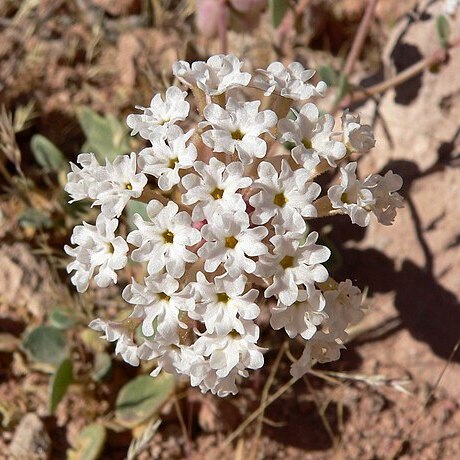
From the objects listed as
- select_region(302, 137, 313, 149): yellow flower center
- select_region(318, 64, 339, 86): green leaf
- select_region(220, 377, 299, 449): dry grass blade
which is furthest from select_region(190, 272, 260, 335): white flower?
select_region(318, 64, 339, 86): green leaf

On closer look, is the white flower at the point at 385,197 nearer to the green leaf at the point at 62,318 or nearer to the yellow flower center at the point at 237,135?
the yellow flower center at the point at 237,135

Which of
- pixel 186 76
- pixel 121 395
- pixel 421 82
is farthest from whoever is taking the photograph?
pixel 421 82

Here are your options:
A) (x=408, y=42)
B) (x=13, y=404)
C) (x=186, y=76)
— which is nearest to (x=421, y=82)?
(x=408, y=42)

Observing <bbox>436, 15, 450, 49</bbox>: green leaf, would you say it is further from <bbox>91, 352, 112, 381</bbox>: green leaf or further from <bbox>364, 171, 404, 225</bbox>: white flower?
<bbox>91, 352, 112, 381</bbox>: green leaf

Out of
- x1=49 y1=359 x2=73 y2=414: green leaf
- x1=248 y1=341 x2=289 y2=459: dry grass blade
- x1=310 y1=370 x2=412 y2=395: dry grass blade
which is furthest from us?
x1=248 y1=341 x2=289 y2=459: dry grass blade

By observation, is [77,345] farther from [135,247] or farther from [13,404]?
[135,247]

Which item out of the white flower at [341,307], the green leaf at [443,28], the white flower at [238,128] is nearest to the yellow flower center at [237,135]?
the white flower at [238,128]
